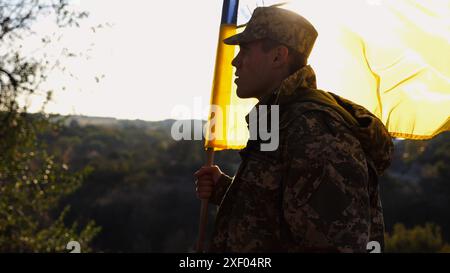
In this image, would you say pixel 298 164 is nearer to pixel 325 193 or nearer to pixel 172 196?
pixel 325 193

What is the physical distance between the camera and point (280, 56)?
3.68 m

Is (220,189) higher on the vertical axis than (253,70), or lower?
lower

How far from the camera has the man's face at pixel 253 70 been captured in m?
3.71

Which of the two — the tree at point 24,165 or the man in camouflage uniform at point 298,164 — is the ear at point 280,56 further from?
the tree at point 24,165

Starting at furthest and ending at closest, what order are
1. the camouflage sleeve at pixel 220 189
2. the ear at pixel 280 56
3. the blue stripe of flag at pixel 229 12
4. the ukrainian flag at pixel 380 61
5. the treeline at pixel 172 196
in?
the treeline at pixel 172 196, the blue stripe of flag at pixel 229 12, the ukrainian flag at pixel 380 61, the camouflage sleeve at pixel 220 189, the ear at pixel 280 56

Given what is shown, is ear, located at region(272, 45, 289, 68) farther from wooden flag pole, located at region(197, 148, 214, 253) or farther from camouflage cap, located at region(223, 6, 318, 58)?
wooden flag pole, located at region(197, 148, 214, 253)

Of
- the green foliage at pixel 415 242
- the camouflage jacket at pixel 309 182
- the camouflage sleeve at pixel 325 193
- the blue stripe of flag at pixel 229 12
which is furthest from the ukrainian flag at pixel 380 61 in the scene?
the green foliage at pixel 415 242

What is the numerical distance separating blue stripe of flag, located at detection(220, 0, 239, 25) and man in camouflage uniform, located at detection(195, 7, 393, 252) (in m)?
0.98

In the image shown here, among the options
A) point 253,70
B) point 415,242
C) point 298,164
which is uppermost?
point 415,242

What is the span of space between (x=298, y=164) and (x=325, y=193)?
166 millimetres

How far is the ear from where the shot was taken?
12.1ft

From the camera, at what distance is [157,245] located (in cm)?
3775

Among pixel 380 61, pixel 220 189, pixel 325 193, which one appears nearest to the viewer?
pixel 325 193

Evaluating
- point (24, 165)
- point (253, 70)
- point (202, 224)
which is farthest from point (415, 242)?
point (253, 70)
